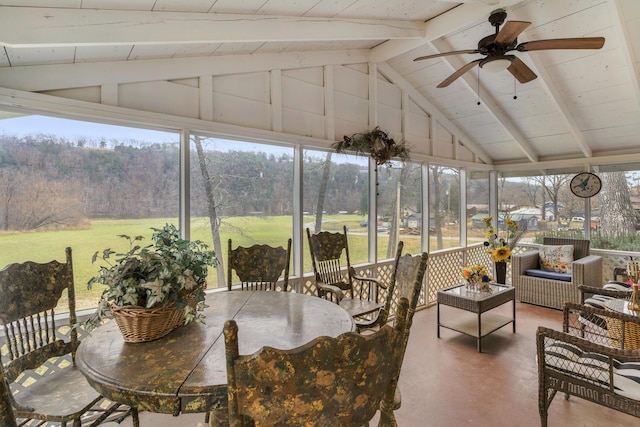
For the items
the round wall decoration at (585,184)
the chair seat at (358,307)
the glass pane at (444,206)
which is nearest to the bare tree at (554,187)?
the round wall decoration at (585,184)

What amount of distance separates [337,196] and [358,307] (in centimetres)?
152

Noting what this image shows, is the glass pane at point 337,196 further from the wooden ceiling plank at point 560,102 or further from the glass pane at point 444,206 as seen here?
the wooden ceiling plank at point 560,102

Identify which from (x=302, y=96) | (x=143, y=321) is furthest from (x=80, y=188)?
(x=302, y=96)

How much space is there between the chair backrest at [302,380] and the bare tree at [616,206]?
6165 millimetres

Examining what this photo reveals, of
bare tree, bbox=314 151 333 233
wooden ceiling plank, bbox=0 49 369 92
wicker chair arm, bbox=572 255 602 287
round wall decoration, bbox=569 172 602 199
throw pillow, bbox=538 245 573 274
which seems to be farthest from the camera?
round wall decoration, bbox=569 172 602 199

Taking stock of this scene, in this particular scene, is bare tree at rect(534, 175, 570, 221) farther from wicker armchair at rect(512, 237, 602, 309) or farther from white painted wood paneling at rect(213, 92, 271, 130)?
white painted wood paneling at rect(213, 92, 271, 130)

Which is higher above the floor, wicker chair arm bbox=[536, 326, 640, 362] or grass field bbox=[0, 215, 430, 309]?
grass field bbox=[0, 215, 430, 309]

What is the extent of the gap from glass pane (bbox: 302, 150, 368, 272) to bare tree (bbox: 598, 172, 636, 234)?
4.03 m

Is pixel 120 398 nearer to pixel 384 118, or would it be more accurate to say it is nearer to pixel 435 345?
pixel 435 345

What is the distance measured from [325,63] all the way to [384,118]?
1.16 metres

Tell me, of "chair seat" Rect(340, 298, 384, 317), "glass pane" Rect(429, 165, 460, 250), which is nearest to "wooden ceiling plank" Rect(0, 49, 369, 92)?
"chair seat" Rect(340, 298, 384, 317)

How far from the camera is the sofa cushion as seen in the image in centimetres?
Answer: 475

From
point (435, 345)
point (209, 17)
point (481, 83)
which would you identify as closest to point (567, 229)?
point (481, 83)

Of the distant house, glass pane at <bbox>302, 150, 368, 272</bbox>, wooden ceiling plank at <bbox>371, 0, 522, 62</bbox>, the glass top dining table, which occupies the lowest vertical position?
the glass top dining table
